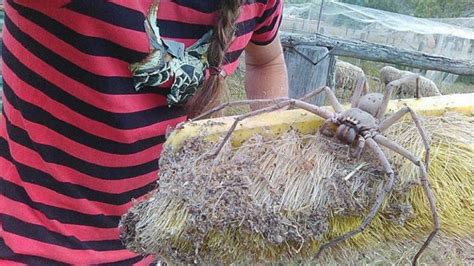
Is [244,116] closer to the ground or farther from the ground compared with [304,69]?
farther from the ground

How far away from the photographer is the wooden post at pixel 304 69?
1714 mm

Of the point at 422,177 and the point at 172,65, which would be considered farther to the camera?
the point at 172,65

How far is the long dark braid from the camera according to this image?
2.72 ft

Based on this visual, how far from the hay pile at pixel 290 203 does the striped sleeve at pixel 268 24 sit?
0.36 m

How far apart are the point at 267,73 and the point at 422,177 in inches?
20.9

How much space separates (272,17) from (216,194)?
1.66 ft

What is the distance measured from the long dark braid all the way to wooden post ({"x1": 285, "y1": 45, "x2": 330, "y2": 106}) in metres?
0.83

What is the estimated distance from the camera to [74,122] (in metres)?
0.77

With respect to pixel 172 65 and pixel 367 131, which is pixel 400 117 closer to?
pixel 367 131

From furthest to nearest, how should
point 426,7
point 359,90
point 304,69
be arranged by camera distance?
point 426,7, point 304,69, point 359,90

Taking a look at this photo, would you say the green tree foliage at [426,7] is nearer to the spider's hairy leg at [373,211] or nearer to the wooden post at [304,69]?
the wooden post at [304,69]

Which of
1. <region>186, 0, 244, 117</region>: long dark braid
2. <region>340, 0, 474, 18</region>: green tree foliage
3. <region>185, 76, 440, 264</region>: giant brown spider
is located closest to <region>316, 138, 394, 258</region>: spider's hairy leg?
<region>185, 76, 440, 264</region>: giant brown spider

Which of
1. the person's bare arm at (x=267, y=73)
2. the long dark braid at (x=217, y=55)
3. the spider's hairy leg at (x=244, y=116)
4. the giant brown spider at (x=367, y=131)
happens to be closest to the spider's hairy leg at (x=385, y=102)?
the giant brown spider at (x=367, y=131)

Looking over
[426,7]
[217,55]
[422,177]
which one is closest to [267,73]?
[217,55]
